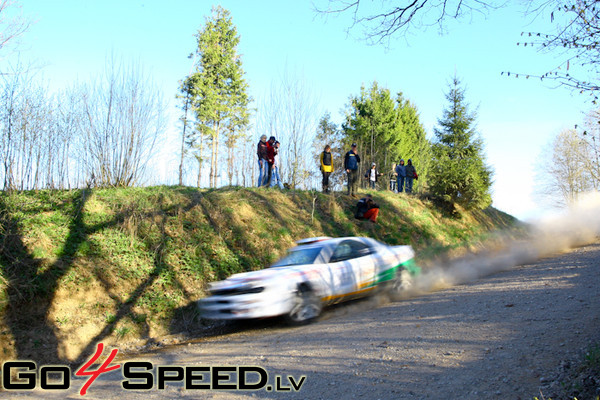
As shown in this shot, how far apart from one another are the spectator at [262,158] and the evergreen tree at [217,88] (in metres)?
13.9

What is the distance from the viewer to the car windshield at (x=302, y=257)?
9461mm

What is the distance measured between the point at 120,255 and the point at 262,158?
7.89m

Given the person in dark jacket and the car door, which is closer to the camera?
the car door

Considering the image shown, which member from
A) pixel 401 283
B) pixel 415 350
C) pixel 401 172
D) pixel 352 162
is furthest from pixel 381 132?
pixel 415 350

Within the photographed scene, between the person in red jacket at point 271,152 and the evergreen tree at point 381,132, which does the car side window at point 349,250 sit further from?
the evergreen tree at point 381,132

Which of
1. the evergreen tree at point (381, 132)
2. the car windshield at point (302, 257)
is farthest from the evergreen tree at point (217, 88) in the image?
the car windshield at point (302, 257)

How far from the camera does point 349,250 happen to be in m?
10.1

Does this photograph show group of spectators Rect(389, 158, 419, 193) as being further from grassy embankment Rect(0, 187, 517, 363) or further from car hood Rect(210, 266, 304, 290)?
car hood Rect(210, 266, 304, 290)

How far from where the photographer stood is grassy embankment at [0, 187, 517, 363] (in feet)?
27.6

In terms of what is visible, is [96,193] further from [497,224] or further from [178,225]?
[497,224]

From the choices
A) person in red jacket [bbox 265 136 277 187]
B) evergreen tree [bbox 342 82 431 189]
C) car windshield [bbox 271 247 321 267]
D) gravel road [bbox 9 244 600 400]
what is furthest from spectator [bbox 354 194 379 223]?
evergreen tree [bbox 342 82 431 189]

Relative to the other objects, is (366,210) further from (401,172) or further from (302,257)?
(302,257)

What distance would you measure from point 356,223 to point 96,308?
11.7m

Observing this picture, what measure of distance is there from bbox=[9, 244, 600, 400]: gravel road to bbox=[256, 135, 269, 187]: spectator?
8770 millimetres
